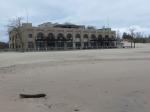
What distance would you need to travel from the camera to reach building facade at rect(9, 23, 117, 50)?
412 ft

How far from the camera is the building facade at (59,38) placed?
412ft

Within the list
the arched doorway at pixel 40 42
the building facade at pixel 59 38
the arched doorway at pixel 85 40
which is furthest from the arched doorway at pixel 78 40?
the arched doorway at pixel 40 42

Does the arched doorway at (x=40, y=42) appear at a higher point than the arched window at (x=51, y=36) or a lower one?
lower

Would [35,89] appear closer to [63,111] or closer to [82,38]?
[63,111]

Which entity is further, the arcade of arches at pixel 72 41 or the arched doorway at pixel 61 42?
the arched doorway at pixel 61 42

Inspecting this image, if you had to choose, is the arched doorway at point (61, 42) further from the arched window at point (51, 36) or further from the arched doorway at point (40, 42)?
the arched doorway at point (40, 42)

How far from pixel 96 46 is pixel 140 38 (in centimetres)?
5566

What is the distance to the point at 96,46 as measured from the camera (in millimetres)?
135750

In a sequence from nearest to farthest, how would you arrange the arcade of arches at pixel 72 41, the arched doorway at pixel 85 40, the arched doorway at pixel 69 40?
1. the arcade of arches at pixel 72 41
2. the arched doorway at pixel 69 40
3. the arched doorway at pixel 85 40

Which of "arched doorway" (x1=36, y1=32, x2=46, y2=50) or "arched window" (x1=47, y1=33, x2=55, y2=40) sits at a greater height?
"arched window" (x1=47, y1=33, x2=55, y2=40)

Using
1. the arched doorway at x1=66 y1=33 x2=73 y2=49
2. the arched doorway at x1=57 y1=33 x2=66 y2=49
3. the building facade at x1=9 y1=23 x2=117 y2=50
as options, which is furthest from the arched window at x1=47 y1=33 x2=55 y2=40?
the arched doorway at x1=66 y1=33 x2=73 y2=49

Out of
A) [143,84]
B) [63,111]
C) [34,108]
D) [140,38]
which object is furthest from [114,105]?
[140,38]

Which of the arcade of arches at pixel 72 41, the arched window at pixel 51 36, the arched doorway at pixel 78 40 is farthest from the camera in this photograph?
the arched doorway at pixel 78 40

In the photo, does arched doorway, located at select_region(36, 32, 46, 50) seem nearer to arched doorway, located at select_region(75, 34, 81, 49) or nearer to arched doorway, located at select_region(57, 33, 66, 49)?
arched doorway, located at select_region(57, 33, 66, 49)
